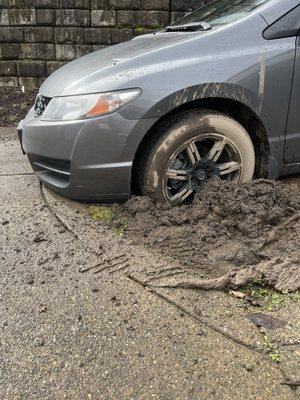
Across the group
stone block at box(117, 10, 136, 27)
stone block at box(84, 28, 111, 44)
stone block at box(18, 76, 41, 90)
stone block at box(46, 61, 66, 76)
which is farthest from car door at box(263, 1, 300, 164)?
stone block at box(18, 76, 41, 90)

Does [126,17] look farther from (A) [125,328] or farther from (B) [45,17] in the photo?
(A) [125,328]

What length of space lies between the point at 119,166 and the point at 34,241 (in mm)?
720

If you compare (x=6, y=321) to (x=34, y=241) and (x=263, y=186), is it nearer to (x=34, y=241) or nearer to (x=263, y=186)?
(x=34, y=241)

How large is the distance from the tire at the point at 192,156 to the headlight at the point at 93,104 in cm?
32

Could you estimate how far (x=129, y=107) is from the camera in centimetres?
260

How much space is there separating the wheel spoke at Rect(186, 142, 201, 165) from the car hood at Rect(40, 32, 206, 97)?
1.92 feet

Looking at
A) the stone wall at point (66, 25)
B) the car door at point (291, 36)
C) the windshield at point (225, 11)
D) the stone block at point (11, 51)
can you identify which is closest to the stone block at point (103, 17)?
the stone wall at point (66, 25)

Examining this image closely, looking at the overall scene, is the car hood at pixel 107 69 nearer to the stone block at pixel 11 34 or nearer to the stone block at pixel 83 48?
the stone block at pixel 83 48

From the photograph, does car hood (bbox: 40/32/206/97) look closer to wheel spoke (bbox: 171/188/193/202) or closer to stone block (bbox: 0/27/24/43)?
wheel spoke (bbox: 171/188/193/202)

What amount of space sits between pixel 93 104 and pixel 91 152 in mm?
303

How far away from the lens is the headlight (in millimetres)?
2596

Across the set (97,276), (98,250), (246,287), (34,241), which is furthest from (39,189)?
(246,287)

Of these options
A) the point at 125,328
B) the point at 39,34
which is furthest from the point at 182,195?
the point at 39,34

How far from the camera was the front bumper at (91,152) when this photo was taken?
2.61m
